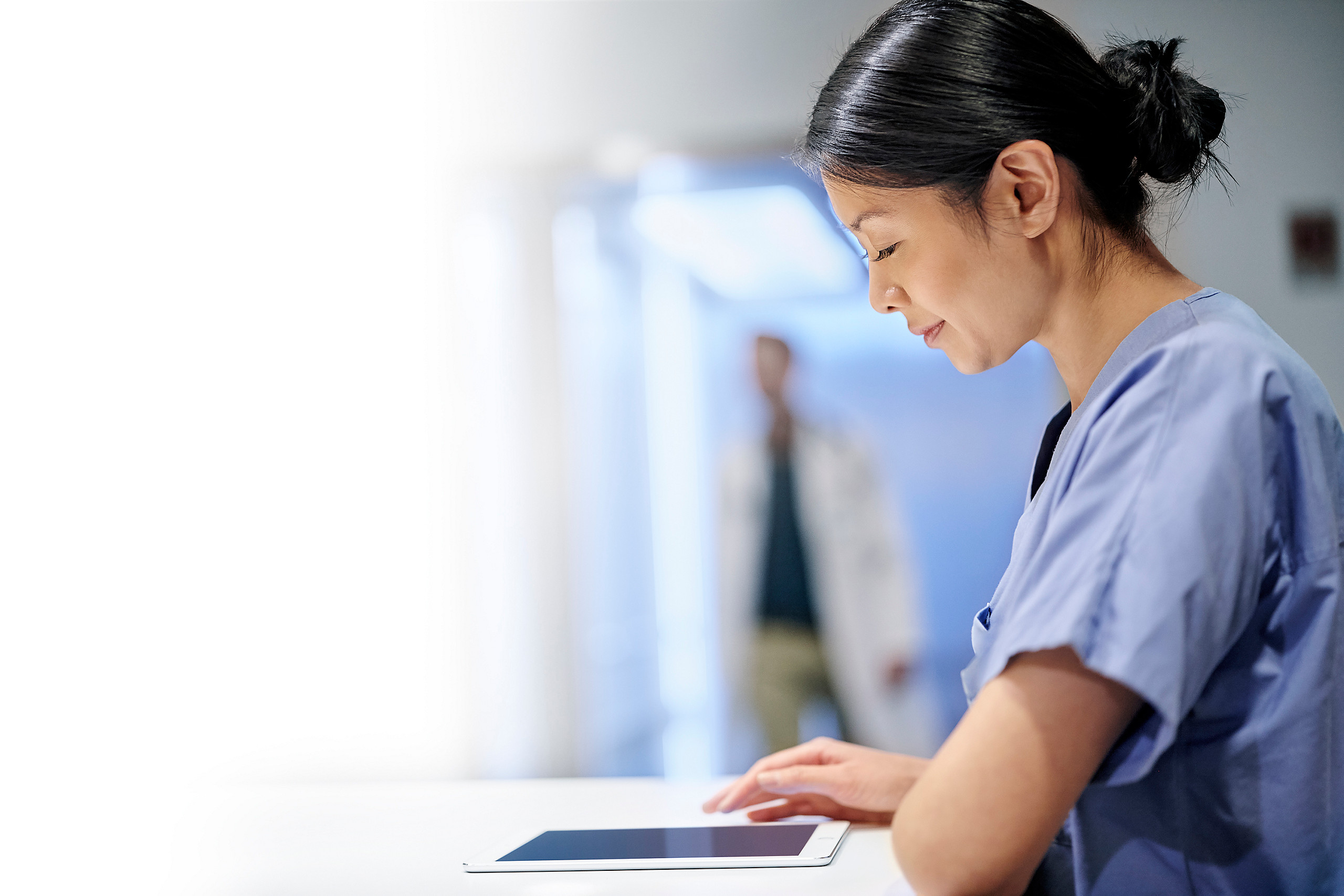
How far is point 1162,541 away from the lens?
1.71 ft

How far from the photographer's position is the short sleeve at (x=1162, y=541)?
51cm

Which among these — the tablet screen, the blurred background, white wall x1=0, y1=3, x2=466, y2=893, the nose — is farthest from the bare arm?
white wall x1=0, y1=3, x2=466, y2=893

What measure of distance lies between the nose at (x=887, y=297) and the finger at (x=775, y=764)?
0.38 m

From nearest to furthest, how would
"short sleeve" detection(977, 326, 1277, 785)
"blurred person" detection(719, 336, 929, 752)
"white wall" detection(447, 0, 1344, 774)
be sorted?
1. "short sleeve" detection(977, 326, 1277, 785)
2. "white wall" detection(447, 0, 1344, 774)
3. "blurred person" detection(719, 336, 929, 752)

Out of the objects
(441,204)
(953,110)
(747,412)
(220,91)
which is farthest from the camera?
(747,412)

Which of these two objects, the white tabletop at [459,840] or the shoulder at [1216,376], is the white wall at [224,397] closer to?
the white tabletop at [459,840]

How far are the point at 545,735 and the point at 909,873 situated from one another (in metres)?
2.07

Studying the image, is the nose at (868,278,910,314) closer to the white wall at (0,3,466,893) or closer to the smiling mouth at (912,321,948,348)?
the smiling mouth at (912,321,948,348)

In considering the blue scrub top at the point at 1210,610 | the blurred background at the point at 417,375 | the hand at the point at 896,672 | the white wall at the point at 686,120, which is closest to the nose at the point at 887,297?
the blue scrub top at the point at 1210,610

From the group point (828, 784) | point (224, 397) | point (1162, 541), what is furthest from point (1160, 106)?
point (224, 397)

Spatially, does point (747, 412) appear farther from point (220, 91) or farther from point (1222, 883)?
point (1222, 883)

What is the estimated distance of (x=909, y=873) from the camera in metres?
0.58

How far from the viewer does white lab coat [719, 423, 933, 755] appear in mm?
2652


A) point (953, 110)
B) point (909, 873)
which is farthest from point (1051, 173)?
point (909, 873)
